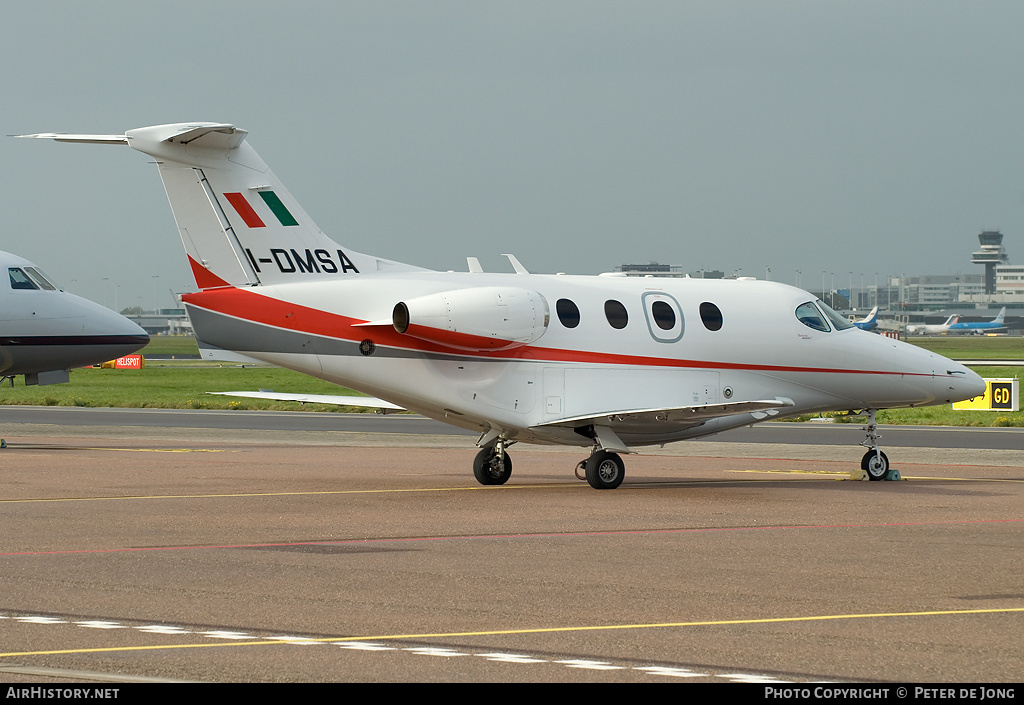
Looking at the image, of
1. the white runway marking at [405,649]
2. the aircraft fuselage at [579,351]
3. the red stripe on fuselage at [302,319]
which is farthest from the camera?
the aircraft fuselage at [579,351]

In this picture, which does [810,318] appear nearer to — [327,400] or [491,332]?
[491,332]

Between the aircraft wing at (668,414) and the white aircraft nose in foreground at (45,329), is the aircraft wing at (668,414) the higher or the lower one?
the lower one

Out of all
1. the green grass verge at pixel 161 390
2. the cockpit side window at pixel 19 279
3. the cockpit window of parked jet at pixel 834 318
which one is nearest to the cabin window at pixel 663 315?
the cockpit window of parked jet at pixel 834 318

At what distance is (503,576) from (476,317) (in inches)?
330

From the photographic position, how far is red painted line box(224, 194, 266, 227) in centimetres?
1980

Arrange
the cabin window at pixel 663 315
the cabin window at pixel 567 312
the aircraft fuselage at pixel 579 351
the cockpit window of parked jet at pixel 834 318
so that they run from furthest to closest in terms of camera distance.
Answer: the cockpit window of parked jet at pixel 834 318, the cabin window at pixel 663 315, the cabin window at pixel 567 312, the aircraft fuselage at pixel 579 351

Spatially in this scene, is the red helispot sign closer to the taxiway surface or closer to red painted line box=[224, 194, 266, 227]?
the taxiway surface

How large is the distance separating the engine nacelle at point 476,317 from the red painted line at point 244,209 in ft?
7.98

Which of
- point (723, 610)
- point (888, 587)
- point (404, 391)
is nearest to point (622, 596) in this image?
point (723, 610)

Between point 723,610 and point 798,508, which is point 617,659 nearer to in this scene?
point 723,610

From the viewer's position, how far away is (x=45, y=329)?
1133 inches

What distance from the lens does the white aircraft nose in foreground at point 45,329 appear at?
2862cm

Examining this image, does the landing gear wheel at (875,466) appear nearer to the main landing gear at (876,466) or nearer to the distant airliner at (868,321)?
the main landing gear at (876,466)

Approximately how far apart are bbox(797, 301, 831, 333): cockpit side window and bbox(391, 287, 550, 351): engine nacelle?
5116mm
